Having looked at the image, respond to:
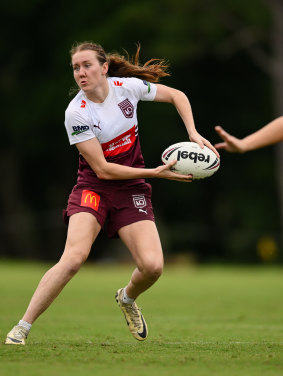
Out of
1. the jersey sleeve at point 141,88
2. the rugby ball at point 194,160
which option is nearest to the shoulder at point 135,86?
the jersey sleeve at point 141,88

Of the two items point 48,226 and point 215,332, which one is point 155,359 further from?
point 48,226

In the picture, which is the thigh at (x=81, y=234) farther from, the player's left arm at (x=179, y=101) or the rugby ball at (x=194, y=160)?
the player's left arm at (x=179, y=101)

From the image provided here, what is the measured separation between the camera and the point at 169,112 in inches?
1134

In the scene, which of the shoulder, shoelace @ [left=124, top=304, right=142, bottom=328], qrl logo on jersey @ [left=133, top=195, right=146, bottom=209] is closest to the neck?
the shoulder

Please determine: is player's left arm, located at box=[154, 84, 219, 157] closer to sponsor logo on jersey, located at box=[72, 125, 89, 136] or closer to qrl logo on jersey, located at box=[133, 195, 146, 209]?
qrl logo on jersey, located at box=[133, 195, 146, 209]

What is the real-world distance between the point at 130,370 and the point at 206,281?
11.1 m

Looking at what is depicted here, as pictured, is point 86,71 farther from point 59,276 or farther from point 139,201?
point 59,276

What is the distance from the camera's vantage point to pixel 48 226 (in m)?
31.0

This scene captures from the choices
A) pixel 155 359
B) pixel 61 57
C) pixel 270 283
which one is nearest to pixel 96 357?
pixel 155 359

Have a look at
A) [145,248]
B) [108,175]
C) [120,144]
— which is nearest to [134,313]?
[145,248]

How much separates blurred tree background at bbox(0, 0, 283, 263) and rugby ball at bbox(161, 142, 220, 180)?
20.1 meters

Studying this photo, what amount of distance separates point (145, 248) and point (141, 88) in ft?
4.75

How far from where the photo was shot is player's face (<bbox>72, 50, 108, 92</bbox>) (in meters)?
6.93

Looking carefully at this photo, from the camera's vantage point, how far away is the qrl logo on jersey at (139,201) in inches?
283
